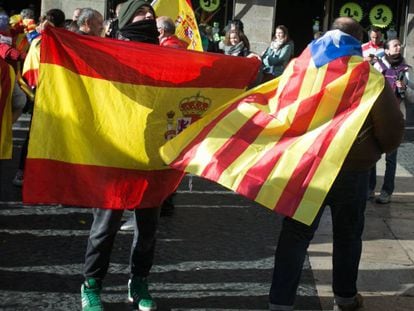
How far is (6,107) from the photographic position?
500 cm

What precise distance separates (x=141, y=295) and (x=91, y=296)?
32 cm

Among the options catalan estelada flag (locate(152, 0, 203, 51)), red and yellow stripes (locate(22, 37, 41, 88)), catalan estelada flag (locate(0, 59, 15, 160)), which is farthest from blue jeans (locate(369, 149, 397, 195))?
catalan estelada flag (locate(0, 59, 15, 160))

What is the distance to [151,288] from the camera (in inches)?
188

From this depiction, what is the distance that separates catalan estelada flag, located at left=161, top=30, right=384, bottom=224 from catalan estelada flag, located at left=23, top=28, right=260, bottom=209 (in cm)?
24

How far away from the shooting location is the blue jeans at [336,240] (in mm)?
4051

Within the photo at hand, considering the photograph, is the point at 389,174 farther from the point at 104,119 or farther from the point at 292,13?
the point at 292,13

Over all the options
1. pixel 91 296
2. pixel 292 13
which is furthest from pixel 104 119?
pixel 292 13

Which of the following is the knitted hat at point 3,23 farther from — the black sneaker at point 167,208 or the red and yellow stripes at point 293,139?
the red and yellow stripes at point 293,139

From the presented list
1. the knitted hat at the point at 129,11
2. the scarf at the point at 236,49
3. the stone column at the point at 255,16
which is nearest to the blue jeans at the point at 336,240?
the knitted hat at the point at 129,11

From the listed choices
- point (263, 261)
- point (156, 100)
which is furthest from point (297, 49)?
point (156, 100)

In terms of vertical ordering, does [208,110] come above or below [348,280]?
above

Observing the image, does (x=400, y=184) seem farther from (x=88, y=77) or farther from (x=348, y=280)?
(x=88, y=77)

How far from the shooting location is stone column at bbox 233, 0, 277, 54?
15688mm

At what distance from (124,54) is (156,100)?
1.03 ft
